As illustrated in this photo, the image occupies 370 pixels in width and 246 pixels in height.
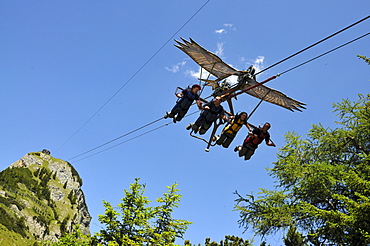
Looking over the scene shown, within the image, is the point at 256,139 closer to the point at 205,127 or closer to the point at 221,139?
the point at 221,139

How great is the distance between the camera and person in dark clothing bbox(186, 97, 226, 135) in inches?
369

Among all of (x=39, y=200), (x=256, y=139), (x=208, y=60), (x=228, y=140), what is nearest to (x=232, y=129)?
(x=228, y=140)

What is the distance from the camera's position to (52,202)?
122000 mm

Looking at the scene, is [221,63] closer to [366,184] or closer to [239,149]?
[239,149]

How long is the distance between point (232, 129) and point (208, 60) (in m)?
2.29

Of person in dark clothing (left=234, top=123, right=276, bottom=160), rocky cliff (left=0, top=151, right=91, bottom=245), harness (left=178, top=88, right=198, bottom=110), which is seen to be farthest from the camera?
rocky cliff (left=0, top=151, right=91, bottom=245)

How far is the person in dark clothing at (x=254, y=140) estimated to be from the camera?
30.5 ft

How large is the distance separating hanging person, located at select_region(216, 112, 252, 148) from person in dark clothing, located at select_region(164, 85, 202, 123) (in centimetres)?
107

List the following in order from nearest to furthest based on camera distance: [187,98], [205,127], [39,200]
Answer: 1. [205,127]
2. [187,98]
3. [39,200]

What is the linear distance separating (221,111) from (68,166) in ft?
494

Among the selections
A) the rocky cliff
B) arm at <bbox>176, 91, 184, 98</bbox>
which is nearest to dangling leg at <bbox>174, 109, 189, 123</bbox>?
arm at <bbox>176, 91, 184, 98</bbox>

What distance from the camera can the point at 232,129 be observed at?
31.1ft

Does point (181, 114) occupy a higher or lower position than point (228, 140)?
higher

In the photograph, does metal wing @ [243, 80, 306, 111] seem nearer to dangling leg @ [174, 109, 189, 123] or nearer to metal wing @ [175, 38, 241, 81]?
metal wing @ [175, 38, 241, 81]
